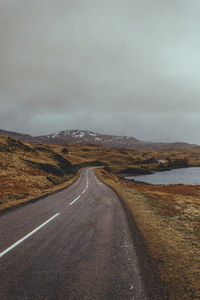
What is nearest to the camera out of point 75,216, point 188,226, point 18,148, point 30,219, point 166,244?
point 166,244

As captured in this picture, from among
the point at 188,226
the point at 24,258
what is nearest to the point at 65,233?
the point at 24,258

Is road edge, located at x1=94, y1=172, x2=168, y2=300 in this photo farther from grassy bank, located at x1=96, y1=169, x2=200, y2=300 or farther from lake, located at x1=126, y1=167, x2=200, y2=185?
lake, located at x1=126, y1=167, x2=200, y2=185

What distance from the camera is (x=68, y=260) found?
476 cm

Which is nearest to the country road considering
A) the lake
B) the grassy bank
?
the grassy bank

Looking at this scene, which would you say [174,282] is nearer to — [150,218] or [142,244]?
[142,244]

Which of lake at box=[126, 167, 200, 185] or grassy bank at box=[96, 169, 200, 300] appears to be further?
lake at box=[126, 167, 200, 185]

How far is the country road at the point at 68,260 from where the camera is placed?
3.51 m

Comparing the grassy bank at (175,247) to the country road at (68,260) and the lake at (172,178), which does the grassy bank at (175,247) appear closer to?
the country road at (68,260)

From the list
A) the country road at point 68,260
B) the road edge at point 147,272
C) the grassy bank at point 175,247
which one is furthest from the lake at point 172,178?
the road edge at point 147,272

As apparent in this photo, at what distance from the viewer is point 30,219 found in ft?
28.3

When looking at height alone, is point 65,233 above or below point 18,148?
below

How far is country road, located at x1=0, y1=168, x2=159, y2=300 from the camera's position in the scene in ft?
11.5

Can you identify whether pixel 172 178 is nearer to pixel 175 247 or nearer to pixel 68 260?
pixel 175 247

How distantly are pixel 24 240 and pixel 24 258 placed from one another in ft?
4.30
